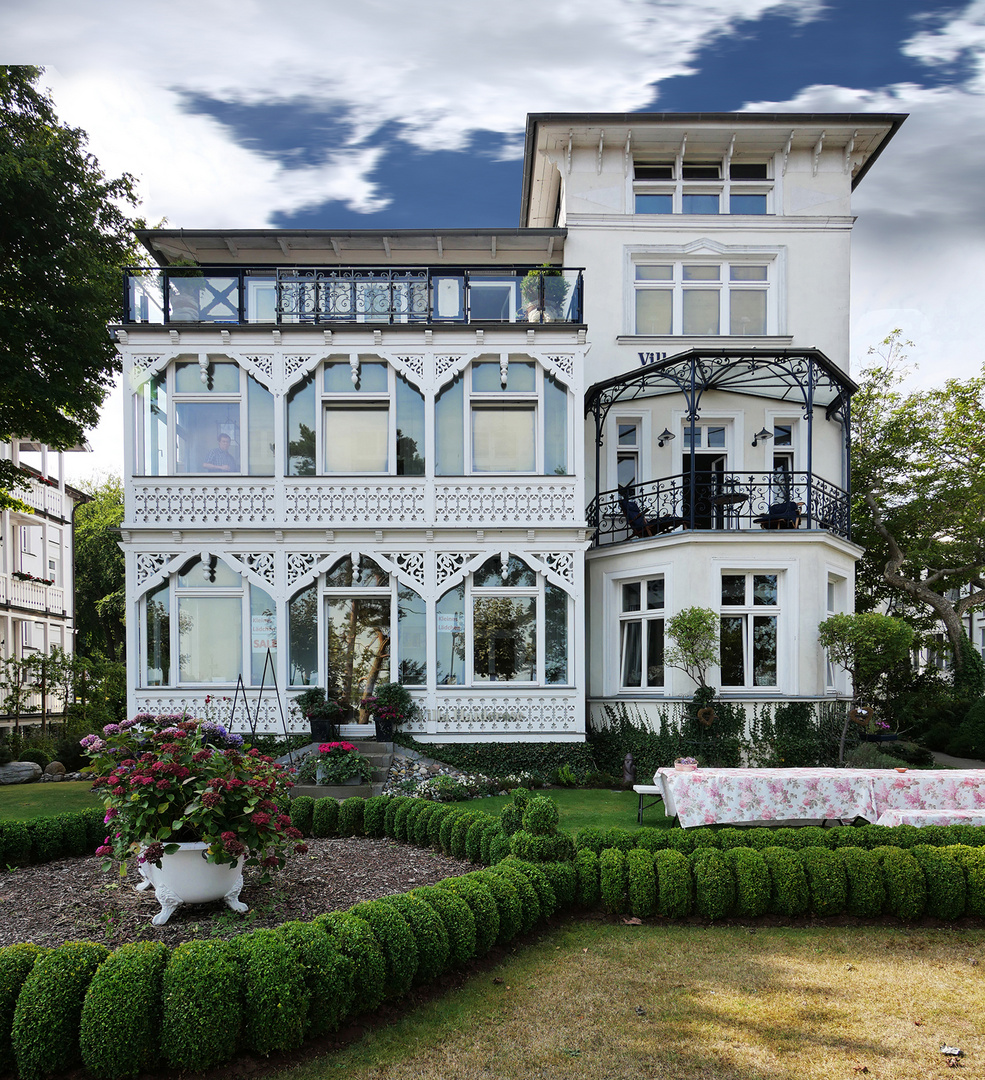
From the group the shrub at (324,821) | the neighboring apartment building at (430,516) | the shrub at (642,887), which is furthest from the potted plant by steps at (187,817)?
the neighboring apartment building at (430,516)

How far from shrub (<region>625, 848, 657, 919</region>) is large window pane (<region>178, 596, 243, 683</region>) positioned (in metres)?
9.12

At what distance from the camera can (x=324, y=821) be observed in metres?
8.91

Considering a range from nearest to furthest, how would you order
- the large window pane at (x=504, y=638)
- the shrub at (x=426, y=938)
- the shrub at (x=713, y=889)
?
the shrub at (x=426, y=938)
the shrub at (x=713, y=889)
the large window pane at (x=504, y=638)

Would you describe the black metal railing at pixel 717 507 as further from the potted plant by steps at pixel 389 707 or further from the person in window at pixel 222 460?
the person in window at pixel 222 460

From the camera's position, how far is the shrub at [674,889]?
20.5 feet

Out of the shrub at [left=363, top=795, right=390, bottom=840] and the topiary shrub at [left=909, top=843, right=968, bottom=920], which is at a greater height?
the topiary shrub at [left=909, top=843, right=968, bottom=920]

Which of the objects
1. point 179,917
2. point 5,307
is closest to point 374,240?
point 5,307

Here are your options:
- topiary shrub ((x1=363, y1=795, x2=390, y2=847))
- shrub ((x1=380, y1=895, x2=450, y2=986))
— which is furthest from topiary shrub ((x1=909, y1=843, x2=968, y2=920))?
topiary shrub ((x1=363, y1=795, x2=390, y2=847))

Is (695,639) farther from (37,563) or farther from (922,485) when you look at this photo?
(37,563)

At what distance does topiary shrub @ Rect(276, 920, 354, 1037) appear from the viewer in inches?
170

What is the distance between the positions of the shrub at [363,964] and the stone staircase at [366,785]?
5858mm

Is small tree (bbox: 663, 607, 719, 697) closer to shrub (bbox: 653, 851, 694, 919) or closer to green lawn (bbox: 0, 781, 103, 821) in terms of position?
shrub (bbox: 653, 851, 694, 919)

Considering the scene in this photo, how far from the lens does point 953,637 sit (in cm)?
1867

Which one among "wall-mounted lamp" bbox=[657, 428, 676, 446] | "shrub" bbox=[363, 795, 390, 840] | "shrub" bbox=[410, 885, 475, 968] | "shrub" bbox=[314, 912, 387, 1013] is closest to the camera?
"shrub" bbox=[314, 912, 387, 1013]
